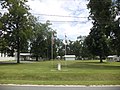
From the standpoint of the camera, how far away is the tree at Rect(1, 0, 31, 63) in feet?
248

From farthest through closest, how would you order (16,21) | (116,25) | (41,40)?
(41,40), (16,21), (116,25)

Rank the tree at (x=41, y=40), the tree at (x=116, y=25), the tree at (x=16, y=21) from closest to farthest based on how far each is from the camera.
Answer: the tree at (x=116, y=25) → the tree at (x=16, y=21) → the tree at (x=41, y=40)

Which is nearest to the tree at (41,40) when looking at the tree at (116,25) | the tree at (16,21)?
the tree at (16,21)

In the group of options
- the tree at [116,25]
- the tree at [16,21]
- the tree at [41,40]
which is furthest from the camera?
the tree at [41,40]

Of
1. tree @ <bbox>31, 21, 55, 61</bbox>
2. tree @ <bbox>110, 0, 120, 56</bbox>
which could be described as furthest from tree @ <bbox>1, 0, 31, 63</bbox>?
tree @ <bbox>31, 21, 55, 61</bbox>

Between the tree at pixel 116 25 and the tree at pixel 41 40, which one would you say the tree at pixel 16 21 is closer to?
the tree at pixel 116 25

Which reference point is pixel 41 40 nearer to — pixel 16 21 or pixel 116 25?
pixel 16 21

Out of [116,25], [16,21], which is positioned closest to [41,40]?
[16,21]

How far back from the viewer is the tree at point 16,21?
75.7 metres

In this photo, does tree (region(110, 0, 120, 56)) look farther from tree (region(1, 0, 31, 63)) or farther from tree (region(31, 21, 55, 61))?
tree (region(31, 21, 55, 61))

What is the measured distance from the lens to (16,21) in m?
76.9

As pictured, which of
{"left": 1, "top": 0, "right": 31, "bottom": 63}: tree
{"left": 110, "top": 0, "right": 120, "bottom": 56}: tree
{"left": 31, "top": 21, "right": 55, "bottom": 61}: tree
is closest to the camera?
{"left": 110, "top": 0, "right": 120, "bottom": 56}: tree

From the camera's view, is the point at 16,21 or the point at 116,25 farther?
the point at 16,21

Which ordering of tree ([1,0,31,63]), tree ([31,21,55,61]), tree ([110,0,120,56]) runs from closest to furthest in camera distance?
tree ([110,0,120,56]) < tree ([1,0,31,63]) < tree ([31,21,55,61])
